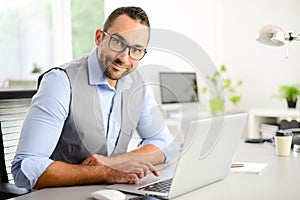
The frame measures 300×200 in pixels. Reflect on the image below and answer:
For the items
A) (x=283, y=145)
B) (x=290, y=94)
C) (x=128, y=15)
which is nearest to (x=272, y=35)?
(x=283, y=145)

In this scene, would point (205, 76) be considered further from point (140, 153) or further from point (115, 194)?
point (115, 194)

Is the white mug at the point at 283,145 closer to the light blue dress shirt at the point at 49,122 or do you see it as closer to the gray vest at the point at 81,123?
the light blue dress shirt at the point at 49,122

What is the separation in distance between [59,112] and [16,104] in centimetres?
43

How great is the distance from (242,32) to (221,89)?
23.9 inches

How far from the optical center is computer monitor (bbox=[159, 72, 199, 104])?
4453mm

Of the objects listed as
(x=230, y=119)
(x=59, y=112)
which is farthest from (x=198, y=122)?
(x=59, y=112)

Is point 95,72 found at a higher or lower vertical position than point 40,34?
lower

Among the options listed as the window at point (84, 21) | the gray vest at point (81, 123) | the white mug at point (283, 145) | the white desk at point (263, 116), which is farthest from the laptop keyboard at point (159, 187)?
the window at point (84, 21)

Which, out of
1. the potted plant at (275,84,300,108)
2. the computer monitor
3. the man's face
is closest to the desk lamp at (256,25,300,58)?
the man's face

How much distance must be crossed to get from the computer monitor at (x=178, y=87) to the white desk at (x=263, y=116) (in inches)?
26.4

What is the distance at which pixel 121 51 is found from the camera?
5.50 ft

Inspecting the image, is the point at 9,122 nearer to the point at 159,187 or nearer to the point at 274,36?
the point at 159,187

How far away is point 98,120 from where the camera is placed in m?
1.75

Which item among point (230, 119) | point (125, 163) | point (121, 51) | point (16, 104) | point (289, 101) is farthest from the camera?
point (289, 101)
